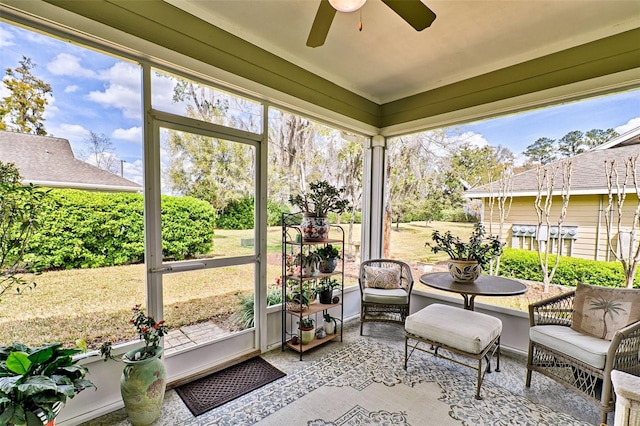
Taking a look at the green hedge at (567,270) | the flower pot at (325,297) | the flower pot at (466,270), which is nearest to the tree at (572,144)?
the green hedge at (567,270)

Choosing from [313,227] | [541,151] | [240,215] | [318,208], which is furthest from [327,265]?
[541,151]

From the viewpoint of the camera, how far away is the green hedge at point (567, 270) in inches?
99.7

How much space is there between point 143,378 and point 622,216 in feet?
13.4

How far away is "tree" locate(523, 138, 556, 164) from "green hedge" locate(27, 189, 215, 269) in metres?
3.45

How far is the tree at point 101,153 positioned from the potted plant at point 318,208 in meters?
1.61

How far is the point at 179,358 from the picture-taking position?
2348 mm

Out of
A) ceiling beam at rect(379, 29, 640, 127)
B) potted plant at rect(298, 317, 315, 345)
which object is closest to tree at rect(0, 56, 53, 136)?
potted plant at rect(298, 317, 315, 345)

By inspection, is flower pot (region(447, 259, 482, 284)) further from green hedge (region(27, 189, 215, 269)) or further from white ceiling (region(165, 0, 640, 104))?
green hedge (region(27, 189, 215, 269))

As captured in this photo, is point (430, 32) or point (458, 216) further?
Result: point (458, 216)

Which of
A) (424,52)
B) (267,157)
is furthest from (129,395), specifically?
(424,52)

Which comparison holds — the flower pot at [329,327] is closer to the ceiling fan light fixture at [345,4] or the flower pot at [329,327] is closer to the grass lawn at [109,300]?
the grass lawn at [109,300]

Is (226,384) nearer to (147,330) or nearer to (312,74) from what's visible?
(147,330)

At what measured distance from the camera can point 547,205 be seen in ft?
9.37

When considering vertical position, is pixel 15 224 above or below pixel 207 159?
below
